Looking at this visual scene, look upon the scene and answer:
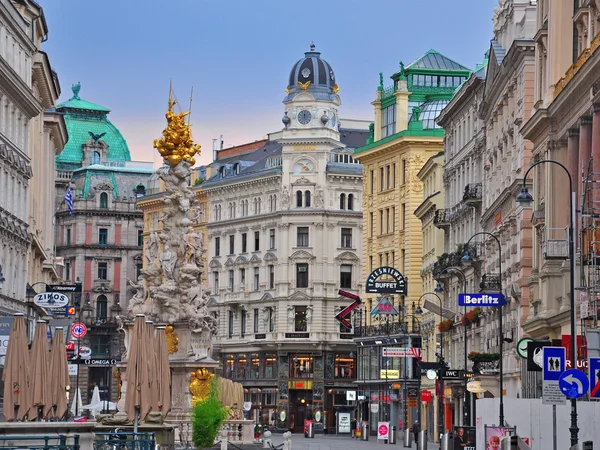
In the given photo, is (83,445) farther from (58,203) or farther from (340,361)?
(58,203)

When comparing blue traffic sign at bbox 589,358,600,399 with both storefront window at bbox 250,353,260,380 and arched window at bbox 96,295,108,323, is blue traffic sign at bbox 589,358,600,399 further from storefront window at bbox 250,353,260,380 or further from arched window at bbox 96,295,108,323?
arched window at bbox 96,295,108,323

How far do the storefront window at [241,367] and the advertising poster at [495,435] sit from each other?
10491cm

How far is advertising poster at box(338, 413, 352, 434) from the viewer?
12212 centimetres

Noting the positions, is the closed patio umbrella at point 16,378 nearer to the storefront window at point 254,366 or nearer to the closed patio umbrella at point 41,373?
the closed patio umbrella at point 41,373

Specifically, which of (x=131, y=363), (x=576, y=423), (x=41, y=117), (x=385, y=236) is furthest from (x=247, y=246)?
(x=576, y=423)

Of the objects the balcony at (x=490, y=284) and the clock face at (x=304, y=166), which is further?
the clock face at (x=304, y=166)

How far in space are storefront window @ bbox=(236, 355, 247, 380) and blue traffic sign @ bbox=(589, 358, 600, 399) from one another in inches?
4394

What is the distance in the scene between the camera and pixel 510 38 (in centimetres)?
7519

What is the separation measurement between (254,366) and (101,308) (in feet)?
101

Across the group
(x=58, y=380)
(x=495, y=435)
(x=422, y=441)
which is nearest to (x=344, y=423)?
(x=422, y=441)

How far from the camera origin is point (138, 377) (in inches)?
1889

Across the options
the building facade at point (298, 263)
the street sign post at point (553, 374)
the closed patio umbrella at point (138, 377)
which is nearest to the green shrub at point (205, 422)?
the closed patio umbrella at point (138, 377)

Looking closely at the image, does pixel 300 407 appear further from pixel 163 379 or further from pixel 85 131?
pixel 163 379

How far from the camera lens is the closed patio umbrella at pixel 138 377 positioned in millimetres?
47531
